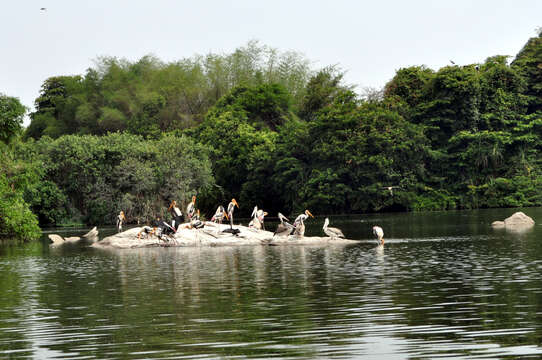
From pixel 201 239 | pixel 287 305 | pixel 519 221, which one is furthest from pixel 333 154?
pixel 287 305

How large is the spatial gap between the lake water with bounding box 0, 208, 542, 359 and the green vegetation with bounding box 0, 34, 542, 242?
3495cm

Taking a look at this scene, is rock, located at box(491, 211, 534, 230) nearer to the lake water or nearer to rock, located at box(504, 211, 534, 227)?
rock, located at box(504, 211, 534, 227)

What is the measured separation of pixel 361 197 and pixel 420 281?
46.1 metres

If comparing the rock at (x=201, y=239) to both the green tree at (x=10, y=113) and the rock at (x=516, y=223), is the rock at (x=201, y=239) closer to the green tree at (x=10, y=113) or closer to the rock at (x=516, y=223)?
the green tree at (x=10, y=113)

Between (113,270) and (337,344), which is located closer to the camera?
(337,344)

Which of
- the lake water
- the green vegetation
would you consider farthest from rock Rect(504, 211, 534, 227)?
the green vegetation

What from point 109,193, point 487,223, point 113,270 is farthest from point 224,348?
point 109,193

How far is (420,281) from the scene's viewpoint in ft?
59.1

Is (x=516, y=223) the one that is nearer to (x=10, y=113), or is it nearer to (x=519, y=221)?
(x=519, y=221)

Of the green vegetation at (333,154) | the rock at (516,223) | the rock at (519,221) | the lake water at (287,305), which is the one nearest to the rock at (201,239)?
the lake water at (287,305)

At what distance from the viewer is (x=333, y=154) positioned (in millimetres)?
64812

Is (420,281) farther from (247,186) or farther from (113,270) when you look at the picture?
(247,186)

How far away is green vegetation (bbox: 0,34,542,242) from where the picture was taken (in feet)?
207

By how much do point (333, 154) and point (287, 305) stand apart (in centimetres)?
5015
